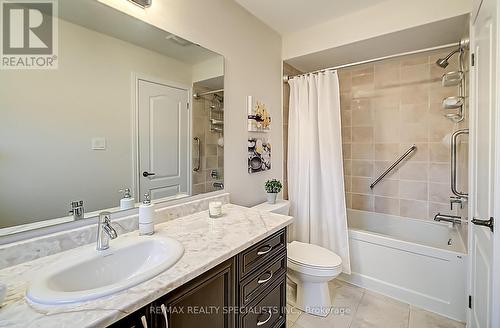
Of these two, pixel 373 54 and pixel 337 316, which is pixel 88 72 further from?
pixel 373 54

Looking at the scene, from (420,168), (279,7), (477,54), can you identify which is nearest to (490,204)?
(477,54)

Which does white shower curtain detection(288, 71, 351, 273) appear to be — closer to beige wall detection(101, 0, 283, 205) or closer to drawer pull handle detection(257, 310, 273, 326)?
beige wall detection(101, 0, 283, 205)

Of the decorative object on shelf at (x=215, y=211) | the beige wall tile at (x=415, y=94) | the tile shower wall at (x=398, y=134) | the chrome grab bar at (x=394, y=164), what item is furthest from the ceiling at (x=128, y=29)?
the chrome grab bar at (x=394, y=164)

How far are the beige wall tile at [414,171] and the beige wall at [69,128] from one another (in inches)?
109

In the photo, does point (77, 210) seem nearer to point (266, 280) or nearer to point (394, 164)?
point (266, 280)

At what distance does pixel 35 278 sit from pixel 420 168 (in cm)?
318

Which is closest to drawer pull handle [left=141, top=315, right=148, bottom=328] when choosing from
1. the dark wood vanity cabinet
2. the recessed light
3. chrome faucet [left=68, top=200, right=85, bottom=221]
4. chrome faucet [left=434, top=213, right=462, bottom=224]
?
the dark wood vanity cabinet

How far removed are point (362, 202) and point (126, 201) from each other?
2.71 m

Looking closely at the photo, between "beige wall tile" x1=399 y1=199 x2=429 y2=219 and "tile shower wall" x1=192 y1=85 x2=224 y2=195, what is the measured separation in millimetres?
2197

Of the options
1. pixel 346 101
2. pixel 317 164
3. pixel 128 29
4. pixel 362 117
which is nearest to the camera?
pixel 128 29

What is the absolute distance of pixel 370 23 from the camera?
202 cm

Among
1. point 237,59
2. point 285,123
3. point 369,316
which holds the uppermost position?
point 237,59

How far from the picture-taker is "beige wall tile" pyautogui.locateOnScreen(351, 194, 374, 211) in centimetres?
296

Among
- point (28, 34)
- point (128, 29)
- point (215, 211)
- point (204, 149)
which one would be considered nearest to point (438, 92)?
point (204, 149)
